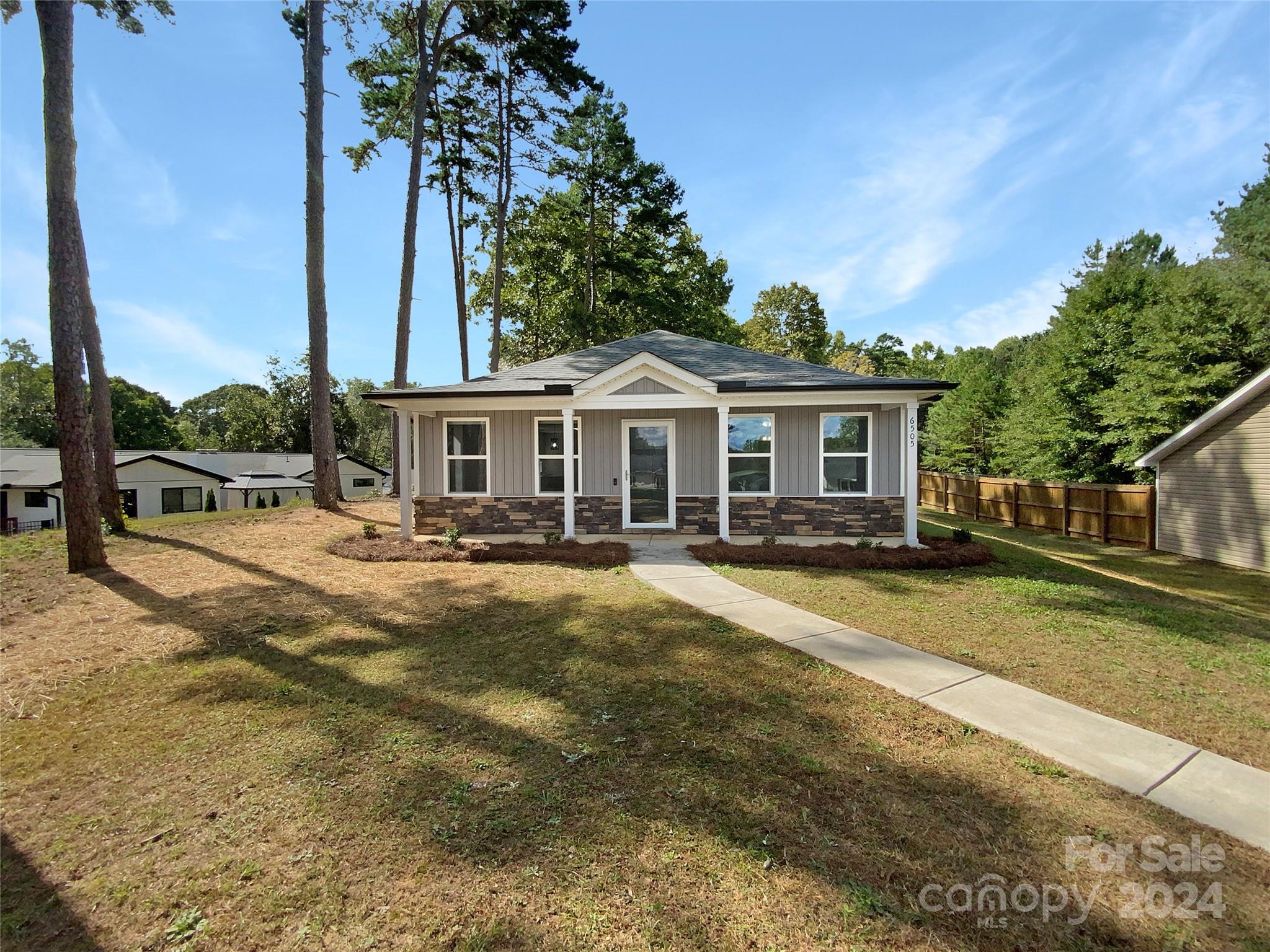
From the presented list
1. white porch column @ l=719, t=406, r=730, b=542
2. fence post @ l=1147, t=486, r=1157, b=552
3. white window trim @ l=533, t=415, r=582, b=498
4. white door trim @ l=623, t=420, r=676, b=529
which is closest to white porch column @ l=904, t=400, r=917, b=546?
white porch column @ l=719, t=406, r=730, b=542

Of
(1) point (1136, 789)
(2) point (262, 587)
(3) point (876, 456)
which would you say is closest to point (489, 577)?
(2) point (262, 587)

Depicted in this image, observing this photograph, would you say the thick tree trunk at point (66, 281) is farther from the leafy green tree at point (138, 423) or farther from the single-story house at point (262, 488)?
the leafy green tree at point (138, 423)

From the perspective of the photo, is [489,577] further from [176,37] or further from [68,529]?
[176,37]

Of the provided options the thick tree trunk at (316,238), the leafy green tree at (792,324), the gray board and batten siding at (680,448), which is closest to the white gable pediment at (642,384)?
the gray board and batten siding at (680,448)

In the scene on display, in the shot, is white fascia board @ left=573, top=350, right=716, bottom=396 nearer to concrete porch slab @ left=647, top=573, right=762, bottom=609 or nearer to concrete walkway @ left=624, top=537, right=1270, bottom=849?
concrete porch slab @ left=647, top=573, right=762, bottom=609

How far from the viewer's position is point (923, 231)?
498 inches

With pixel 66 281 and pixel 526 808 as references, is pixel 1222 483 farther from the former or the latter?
pixel 66 281

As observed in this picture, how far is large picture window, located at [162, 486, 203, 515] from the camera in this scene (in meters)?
24.2

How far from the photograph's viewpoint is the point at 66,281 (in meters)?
6.71

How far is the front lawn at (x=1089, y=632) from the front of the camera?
138 inches

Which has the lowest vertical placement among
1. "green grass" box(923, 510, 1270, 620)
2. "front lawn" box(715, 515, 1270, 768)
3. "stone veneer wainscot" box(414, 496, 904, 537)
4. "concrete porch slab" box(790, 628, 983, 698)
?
"green grass" box(923, 510, 1270, 620)

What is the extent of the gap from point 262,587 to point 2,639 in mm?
2063

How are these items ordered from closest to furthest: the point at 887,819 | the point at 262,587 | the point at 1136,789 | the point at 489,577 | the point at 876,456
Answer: the point at 887,819
the point at 1136,789
the point at 262,587
the point at 489,577
the point at 876,456

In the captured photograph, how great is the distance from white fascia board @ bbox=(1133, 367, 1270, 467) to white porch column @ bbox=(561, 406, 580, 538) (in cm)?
1273
